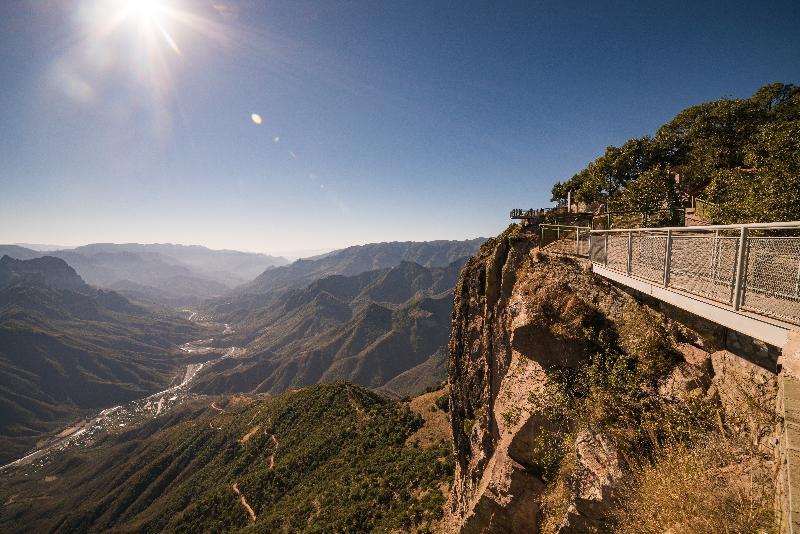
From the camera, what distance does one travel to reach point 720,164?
75.6ft

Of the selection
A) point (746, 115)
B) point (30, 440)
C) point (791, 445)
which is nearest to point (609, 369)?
point (791, 445)

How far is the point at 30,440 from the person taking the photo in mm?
181125

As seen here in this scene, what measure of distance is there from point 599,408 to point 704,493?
429 centimetres

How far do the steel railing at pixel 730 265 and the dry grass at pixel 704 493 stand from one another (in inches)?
113

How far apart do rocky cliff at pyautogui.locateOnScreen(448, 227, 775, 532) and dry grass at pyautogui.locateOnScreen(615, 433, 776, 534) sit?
1.7 inches

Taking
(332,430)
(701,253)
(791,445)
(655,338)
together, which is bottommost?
(332,430)

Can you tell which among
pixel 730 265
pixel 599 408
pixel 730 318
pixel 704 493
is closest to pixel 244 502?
pixel 599 408

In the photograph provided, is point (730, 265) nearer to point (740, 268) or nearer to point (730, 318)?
point (740, 268)

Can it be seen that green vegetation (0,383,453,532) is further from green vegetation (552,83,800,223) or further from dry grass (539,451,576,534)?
green vegetation (552,83,800,223)

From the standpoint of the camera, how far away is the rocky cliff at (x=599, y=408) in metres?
7.12

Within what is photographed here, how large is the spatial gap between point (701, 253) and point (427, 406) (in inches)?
2032

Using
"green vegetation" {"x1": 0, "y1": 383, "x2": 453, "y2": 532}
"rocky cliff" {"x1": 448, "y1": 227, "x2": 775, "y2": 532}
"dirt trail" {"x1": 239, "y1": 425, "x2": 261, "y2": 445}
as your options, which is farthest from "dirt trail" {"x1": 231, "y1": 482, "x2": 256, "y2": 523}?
"rocky cliff" {"x1": 448, "y1": 227, "x2": 775, "y2": 532}

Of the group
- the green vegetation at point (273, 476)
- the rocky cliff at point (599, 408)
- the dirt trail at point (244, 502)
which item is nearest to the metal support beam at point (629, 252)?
the rocky cliff at point (599, 408)

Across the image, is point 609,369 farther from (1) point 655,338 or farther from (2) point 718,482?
(2) point 718,482
